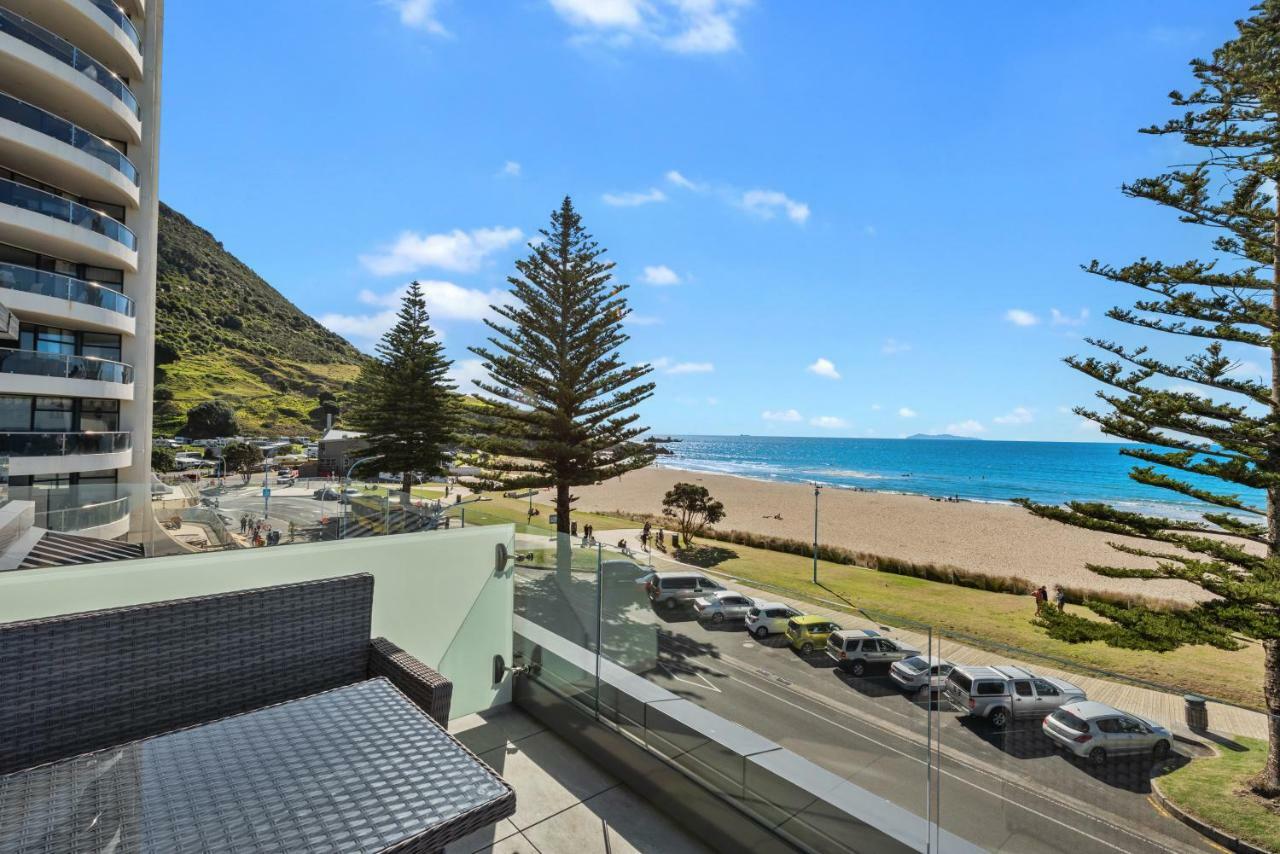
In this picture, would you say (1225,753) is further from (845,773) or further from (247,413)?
(247,413)

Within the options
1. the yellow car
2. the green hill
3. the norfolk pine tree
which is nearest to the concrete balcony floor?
the yellow car

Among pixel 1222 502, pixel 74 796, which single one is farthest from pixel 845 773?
pixel 1222 502

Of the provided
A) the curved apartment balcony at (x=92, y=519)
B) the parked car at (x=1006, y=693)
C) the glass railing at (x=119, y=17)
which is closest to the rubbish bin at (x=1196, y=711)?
the parked car at (x=1006, y=693)

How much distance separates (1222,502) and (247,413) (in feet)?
163

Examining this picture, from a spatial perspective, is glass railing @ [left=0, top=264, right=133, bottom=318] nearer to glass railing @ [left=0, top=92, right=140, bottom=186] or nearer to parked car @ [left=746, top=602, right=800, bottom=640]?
glass railing @ [left=0, top=92, right=140, bottom=186]

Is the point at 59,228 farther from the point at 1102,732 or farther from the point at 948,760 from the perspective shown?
the point at 1102,732

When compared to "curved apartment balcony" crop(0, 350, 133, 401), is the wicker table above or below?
below

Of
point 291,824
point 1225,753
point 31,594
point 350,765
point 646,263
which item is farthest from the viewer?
point 646,263

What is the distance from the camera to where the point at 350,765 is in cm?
135

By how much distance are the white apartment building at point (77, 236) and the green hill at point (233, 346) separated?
18162 millimetres

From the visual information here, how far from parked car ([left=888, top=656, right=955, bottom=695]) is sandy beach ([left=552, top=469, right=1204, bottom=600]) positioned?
2134 centimetres

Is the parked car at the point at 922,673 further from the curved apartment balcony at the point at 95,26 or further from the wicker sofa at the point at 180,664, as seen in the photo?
the curved apartment balcony at the point at 95,26

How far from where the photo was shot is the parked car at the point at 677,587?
94.1 inches

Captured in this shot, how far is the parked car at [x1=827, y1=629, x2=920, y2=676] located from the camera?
1.69 meters
